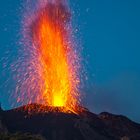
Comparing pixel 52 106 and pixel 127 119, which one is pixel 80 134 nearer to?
pixel 52 106

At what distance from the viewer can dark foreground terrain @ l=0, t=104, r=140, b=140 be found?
15500 cm

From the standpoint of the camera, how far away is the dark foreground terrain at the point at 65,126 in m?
155

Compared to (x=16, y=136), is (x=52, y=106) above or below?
above

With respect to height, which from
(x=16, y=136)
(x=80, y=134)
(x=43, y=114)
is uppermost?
(x=43, y=114)

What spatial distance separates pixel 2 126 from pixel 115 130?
4524cm

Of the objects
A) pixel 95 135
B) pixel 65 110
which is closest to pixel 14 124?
pixel 65 110

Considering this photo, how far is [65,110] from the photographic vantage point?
170 metres

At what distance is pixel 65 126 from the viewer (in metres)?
160

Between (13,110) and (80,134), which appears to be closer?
(80,134)

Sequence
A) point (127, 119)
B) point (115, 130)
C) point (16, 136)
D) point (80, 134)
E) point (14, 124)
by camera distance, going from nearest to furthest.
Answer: point (16, 136) → point (80, 134) → point (14, 124) → point (115, 130) → point (127, 119)

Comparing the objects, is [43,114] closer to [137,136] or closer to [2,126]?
[2,126]

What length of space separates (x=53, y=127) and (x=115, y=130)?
32225 mm

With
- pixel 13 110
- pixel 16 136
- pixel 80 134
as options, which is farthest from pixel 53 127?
pixel 16 136

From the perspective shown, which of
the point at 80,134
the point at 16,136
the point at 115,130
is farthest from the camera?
the point at 115,130
